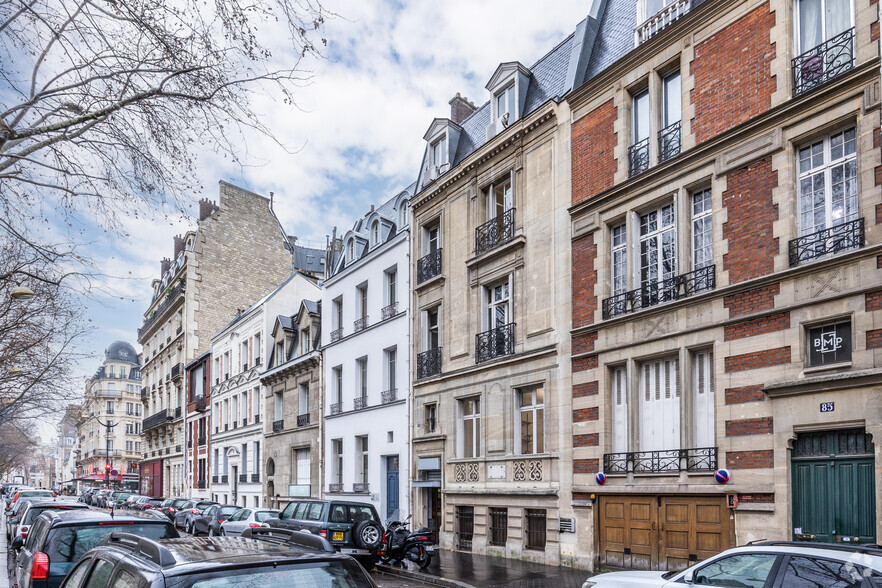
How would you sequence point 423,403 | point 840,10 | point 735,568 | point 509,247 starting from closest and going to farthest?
point 735,568
point 840,10
point 509,247
point 423,403

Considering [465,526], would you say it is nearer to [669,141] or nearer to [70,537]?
[669,141]

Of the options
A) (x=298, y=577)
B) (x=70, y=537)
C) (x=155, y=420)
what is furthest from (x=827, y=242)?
(x=155, y=420)

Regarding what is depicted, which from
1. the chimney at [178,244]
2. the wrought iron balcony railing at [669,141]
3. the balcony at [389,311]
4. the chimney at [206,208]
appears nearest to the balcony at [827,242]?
the wrought iron balcony railing at [669,141]

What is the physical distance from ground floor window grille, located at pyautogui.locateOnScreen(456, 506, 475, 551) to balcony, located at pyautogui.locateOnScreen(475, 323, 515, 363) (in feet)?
14.2

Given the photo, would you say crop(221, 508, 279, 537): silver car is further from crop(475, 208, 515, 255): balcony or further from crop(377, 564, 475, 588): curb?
crop(475, 208, 515, 255): balcony

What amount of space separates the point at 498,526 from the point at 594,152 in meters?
10.2

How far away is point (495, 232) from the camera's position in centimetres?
2195

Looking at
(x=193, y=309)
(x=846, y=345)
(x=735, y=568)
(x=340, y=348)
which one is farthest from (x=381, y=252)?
(x=193, y=309)

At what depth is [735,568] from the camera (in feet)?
26.9

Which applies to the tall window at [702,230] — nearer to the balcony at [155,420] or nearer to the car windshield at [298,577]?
the car windshield at [298,577]

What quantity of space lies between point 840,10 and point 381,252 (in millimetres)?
17857

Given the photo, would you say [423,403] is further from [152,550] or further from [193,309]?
[193,309]

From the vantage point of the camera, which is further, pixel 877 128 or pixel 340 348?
pixel 340 348

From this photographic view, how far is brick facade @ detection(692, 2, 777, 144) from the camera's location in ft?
47.5
